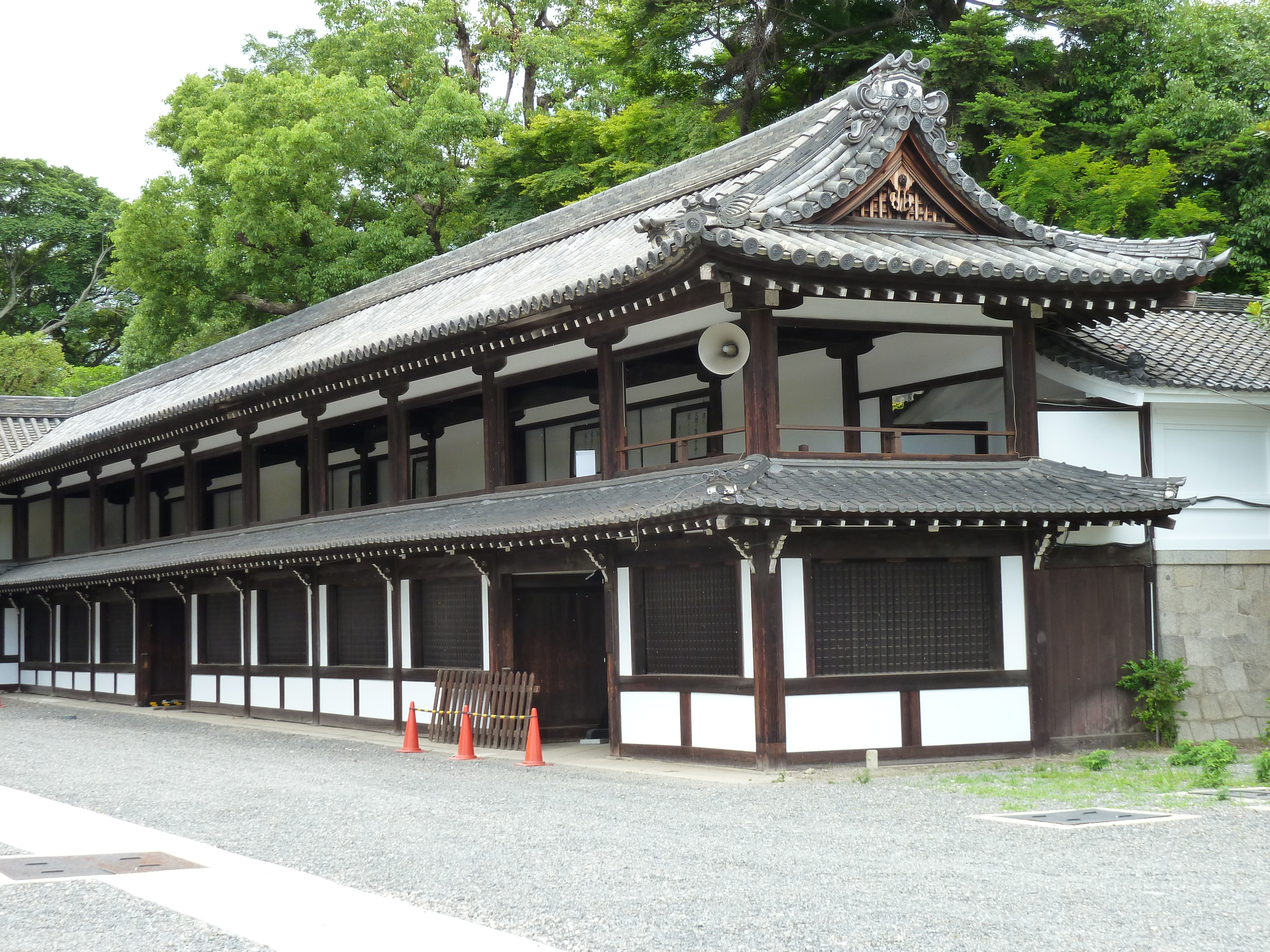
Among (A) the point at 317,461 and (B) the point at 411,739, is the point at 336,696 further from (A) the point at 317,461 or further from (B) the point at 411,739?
(B) the point at 411,739

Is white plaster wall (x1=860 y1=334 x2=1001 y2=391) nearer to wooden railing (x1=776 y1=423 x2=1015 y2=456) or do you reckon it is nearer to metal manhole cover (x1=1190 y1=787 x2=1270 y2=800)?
wooden railing (x1=776 y1=423 x2=1015 y2=456)

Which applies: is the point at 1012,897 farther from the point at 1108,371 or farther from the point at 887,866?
A: the point at 1108,371

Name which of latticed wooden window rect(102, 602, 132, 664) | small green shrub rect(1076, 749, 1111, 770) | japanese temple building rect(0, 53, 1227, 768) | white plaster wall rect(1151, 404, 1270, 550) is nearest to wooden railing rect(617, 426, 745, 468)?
japanese temple building rect(0, 53, 1227, 768)

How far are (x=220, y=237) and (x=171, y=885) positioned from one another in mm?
34296

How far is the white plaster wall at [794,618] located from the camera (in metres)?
14.5

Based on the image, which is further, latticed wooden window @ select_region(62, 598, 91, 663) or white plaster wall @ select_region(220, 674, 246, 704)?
latticed wooden window @ select_region(62, 598, 91, 663)

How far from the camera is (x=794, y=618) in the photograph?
14594 millimetres

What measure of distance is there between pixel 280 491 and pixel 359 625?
8040mm

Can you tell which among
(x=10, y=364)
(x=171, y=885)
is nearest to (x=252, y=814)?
(x=171, y=885)

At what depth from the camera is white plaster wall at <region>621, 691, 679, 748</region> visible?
51.3ft

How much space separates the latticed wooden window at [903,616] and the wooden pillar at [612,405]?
10.4 feet

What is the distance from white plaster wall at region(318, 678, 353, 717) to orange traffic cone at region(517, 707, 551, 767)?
6205mm

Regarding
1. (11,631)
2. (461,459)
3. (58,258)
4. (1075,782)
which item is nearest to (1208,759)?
(1075,782)

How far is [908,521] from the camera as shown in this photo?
14.1 metres
